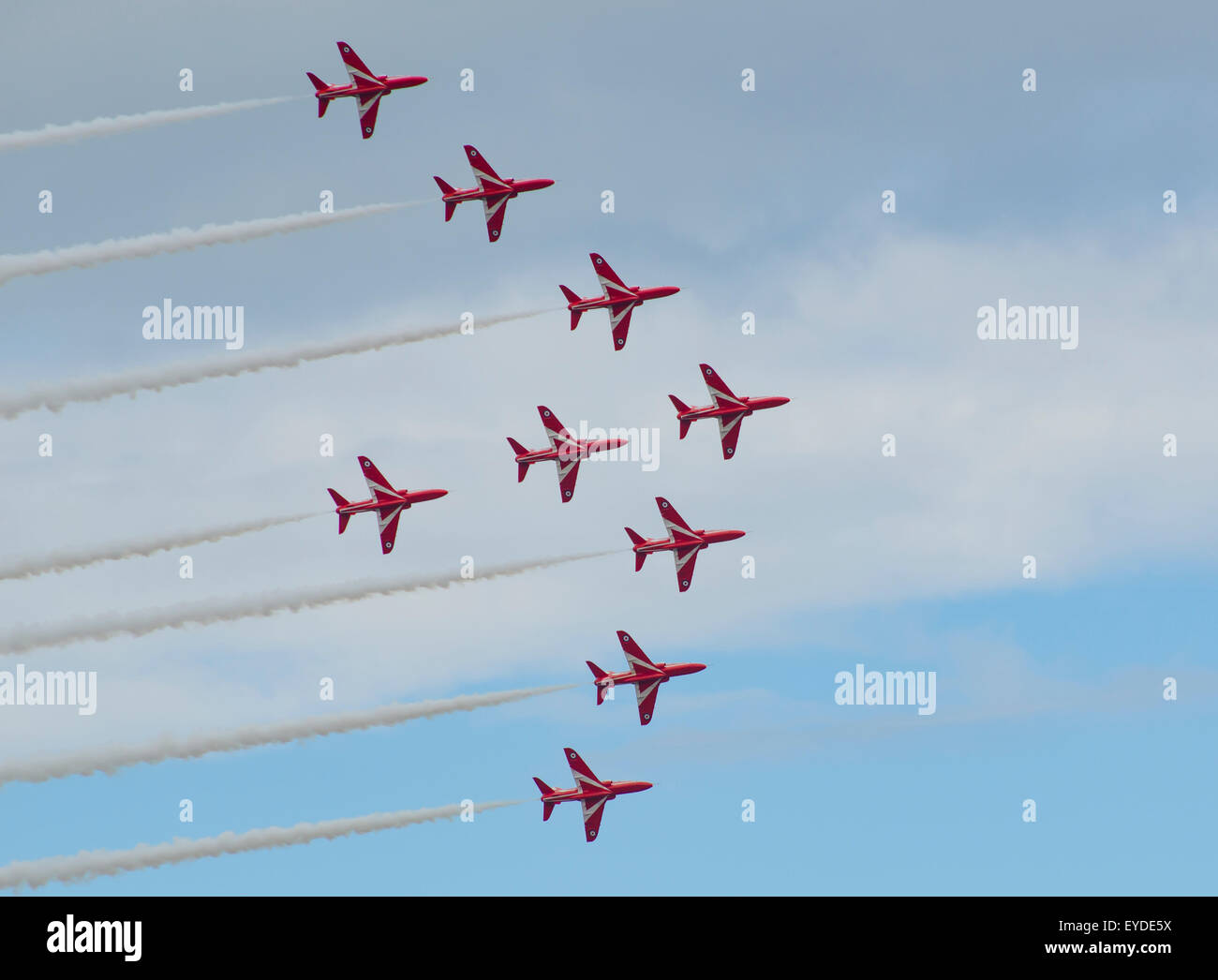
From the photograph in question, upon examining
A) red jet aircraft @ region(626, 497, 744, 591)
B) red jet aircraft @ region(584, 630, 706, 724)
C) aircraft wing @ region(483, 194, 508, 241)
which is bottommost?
red jet aircraft @ region(584, 630, 706, 724)

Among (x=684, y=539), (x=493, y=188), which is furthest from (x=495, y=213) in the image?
(x=684, y=539)

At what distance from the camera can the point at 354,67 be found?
149 metres

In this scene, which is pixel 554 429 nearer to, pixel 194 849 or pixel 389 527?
pixel 389 527

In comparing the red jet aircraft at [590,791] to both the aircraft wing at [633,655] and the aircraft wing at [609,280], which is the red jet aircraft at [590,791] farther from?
the aircraft wing at [609,280]

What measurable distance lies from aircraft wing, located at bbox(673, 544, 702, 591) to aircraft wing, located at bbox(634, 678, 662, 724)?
23.5ft

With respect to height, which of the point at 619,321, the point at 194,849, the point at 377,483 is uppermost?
the point at 619,321

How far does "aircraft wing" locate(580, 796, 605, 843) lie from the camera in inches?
5984

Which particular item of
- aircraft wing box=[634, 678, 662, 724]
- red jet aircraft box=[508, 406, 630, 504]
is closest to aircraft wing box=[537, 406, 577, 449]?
red jet aircraft box=[508, 406, 630, 504]

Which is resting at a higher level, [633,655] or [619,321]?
[619,321]

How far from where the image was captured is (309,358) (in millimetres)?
148125

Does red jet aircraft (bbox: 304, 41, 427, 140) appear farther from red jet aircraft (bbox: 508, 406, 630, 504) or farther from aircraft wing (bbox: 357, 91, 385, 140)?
red jet aircraft (bbox: 508, 406, 630, 504)

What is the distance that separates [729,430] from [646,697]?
19048 mm

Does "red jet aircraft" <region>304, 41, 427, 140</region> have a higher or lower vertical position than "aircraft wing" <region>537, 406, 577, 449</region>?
higher

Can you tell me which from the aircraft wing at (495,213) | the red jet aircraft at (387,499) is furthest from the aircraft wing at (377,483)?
the aircraft wing at (495,213)
